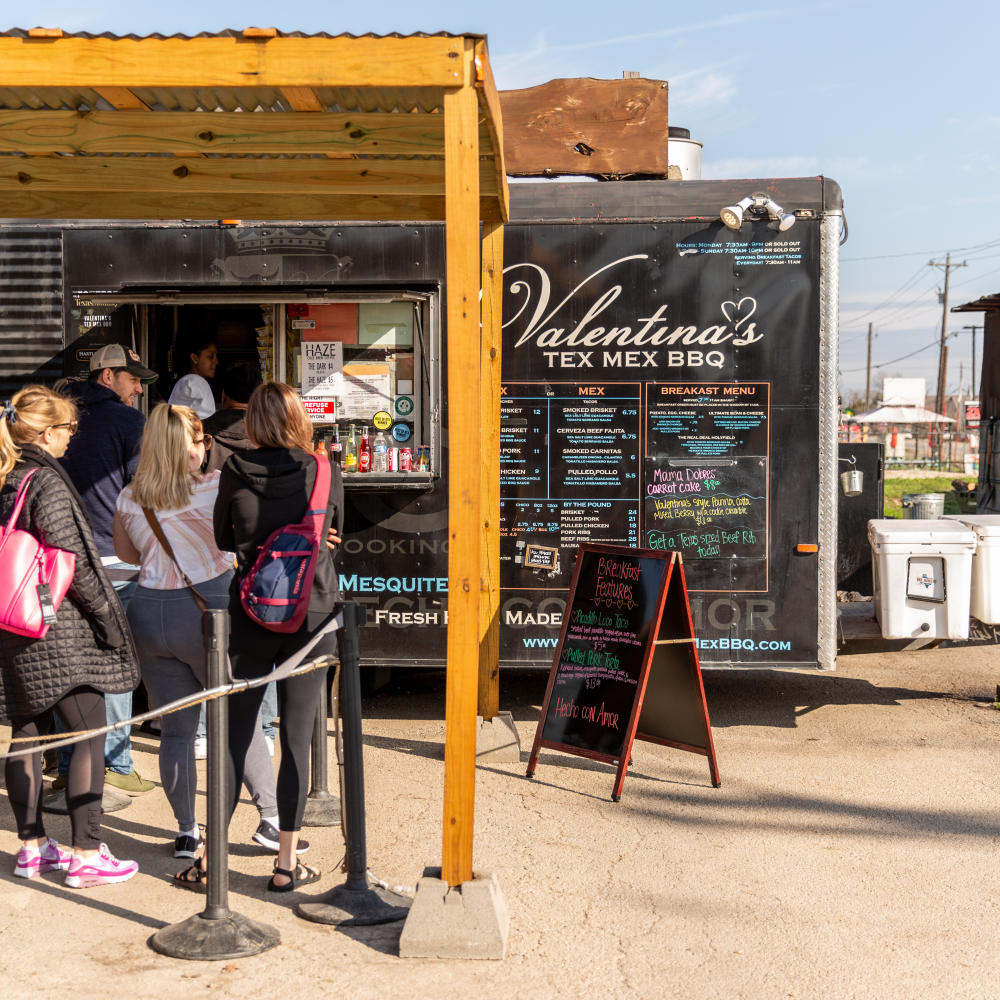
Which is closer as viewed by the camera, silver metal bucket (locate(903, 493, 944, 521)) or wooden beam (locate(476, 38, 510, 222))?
wooden beam (locate(476, 38, 510, 222))

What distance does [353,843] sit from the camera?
163 inches

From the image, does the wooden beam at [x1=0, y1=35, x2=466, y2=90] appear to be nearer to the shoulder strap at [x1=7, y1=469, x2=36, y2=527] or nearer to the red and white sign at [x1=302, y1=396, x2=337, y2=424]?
the shoulder strap at [x1=7, y1=469, x2=36, y2=527]

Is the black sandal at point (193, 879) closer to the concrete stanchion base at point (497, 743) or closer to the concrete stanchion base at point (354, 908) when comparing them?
the concrete stanchion base at point (354, 908)

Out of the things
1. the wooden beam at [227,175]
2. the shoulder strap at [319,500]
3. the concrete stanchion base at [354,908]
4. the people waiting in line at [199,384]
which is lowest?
the concrete stanchion base at [354,908]

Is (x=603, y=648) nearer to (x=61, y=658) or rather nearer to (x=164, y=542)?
(x=164, y=542)

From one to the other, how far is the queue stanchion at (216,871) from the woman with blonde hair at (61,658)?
697 mm

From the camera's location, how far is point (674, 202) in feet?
21.8

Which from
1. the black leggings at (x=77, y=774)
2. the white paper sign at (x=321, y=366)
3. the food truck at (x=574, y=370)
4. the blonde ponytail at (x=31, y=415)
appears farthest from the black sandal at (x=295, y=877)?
the white paper sign at (x=321, y=366)

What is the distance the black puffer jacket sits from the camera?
4.24 metres

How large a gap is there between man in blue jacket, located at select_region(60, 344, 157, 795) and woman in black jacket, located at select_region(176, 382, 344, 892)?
1.54 metres

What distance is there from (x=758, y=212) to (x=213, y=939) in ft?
15.5

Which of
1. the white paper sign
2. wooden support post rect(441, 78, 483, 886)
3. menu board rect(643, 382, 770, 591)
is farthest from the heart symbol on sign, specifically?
wooden support post rect(441, 78, 483, 886)

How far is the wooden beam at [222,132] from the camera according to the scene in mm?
4723

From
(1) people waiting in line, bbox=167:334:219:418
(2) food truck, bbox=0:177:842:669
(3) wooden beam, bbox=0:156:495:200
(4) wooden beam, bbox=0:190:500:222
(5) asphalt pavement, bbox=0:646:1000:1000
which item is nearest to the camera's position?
(5) asphalt pavement, bbox=0:646:1000:1000
